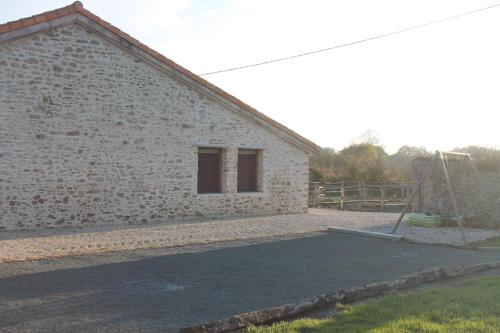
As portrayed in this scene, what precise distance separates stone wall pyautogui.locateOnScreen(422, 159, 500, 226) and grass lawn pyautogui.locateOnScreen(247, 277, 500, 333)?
8518mm

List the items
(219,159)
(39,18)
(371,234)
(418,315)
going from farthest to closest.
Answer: (219,159), (39,18), (371,234), (418,315)

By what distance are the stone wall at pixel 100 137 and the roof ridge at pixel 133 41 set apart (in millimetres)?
346

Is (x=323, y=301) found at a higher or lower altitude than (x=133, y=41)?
lower

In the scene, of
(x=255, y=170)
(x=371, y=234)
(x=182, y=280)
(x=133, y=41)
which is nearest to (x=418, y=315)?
(x=182, y=280)

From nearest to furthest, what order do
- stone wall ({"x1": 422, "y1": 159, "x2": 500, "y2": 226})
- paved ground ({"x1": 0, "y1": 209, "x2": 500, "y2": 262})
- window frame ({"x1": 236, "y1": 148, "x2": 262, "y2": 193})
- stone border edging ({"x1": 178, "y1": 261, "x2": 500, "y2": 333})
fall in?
stone border edging ({"x1": 178, "y1": 261, "x2": 500, "y2": 333}) < paved ground ({"x1": 0, "y1": 209, "x2": 500, "y2": 262}) < stone wall ({"x1": 422, "y1": 159, "x2": 500, "y2": 226}) < window frame ({"x1": 236, "y1": 148, "x2": 262, "y2": 193})

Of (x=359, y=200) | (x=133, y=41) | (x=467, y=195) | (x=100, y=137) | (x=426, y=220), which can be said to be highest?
(x=133, y=41)

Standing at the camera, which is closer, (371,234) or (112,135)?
(371,234)

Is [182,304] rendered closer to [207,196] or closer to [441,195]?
[207,196]

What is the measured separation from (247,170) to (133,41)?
18.1ft

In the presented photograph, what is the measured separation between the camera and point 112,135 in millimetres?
12344

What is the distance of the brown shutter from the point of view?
50.3ft

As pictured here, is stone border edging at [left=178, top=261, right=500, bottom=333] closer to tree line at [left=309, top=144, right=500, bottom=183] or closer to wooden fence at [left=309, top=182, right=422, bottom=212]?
wooden fence at [left=309, top=182, right=422, bottom=212]

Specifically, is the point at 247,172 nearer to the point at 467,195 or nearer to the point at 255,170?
the point at 255,170

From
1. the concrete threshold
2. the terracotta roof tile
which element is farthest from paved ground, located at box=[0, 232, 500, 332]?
the terracotta roof tile
